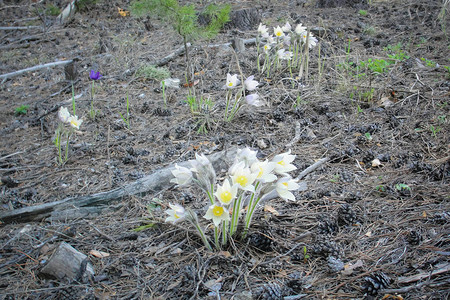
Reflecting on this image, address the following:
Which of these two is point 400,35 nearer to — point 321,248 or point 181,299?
point 321,248

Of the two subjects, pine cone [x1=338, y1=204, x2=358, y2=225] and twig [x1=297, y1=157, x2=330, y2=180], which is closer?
pine cone [x1=338, y1=204, x2=358, y2=225]

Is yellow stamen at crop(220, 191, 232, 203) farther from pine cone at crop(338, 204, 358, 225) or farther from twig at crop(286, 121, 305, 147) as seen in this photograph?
twig at crop(286, 121, 305, 147)

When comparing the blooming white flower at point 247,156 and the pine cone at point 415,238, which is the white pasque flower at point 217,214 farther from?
the pine cone at point 415,238

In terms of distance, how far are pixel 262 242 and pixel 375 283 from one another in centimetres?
60

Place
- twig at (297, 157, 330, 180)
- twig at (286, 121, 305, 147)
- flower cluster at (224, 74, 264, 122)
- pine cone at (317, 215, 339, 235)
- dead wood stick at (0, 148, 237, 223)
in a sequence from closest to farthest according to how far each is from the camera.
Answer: pine cone at (317, 215, 339, 235)
dead wood stick at (0, 148, 237, 223)
twig at (297, 157, 330, 180)
twig at (286, 121, 305, 147)
flower cluster at (224, 74, 264, 122)

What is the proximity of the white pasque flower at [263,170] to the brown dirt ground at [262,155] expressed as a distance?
16.5 inches

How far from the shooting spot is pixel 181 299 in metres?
1.62

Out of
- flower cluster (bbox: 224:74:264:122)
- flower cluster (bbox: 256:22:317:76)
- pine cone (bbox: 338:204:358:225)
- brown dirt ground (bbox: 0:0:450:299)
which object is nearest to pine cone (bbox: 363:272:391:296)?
brown dirt ground (bbox: 0:0:450:299)

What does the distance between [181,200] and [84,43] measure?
15.8ft

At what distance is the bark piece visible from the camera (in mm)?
1779

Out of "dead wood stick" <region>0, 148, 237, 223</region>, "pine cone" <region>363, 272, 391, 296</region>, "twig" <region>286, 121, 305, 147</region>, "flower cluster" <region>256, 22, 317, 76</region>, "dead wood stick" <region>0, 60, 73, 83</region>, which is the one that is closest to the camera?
"pine cone" <region>363, 272, 391, 296</region>

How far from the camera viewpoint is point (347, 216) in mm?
2010

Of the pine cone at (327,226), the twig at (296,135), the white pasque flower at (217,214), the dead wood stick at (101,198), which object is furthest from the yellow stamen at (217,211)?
the twig at (296,135)

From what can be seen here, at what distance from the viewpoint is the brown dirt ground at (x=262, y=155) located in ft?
5.60
